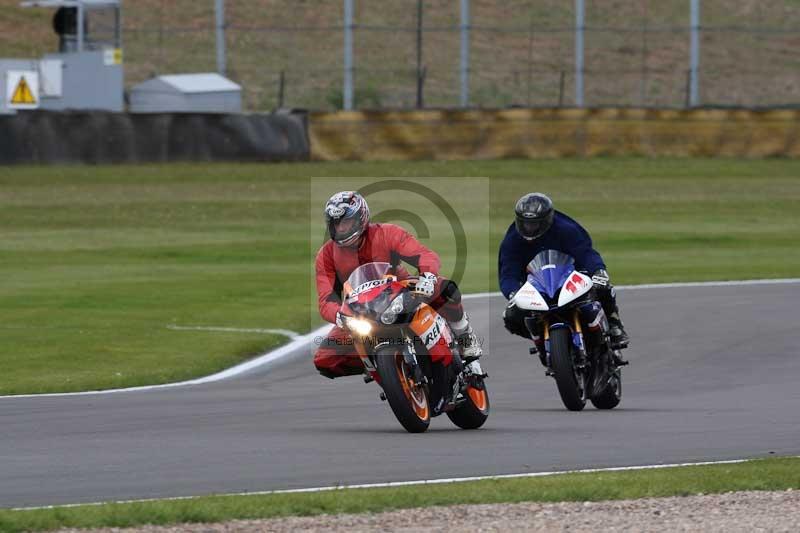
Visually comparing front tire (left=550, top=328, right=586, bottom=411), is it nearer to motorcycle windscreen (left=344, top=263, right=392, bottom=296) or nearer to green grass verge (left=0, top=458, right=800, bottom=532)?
motorcycle windscreen (left=344, top=263, right=392, bottom=296)

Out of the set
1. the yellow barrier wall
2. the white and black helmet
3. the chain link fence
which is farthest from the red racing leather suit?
the chain link fence

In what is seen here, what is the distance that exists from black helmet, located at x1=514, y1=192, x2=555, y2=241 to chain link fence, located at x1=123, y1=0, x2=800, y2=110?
4599 centimetres

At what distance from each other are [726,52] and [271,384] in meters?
56.1

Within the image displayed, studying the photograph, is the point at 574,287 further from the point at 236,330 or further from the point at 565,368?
the point at 236,330

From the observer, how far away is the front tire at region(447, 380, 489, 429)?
11203mm

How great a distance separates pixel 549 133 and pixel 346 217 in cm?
2972

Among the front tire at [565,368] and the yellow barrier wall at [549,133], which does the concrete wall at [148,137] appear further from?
the front tire at [565,368]

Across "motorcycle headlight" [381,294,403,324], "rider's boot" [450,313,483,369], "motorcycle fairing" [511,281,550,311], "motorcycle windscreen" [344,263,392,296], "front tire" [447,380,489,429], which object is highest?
"motorcycle windscreen" [344,263,392,296]

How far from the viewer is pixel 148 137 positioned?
121ft

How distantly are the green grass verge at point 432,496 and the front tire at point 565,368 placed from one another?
9.09 feet

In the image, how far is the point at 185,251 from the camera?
2802 centimetres

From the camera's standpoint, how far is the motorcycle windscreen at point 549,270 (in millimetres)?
12297

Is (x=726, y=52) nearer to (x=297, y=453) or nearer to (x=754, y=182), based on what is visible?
(x=754, y=182)

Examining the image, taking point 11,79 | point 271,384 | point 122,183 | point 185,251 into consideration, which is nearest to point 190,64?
point 11,79
